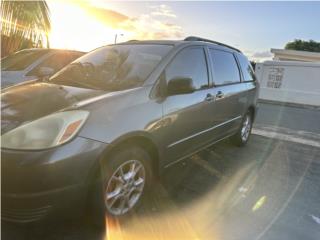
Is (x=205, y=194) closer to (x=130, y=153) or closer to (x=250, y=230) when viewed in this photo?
(x=250, y=230)

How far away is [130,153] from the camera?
9.59ft

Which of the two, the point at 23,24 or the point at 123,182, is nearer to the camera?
the point at 123,182

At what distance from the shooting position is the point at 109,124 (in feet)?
8.80

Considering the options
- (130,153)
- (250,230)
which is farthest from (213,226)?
(130,153)

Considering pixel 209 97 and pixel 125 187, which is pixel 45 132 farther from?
pixel 209 97

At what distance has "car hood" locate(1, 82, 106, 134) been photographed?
258 centimetres

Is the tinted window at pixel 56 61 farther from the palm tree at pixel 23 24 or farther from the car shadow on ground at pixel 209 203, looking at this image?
the palm tree at pixel 23 24

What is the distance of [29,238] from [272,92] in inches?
566

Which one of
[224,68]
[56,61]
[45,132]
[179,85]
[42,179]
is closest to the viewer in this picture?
[42,179]

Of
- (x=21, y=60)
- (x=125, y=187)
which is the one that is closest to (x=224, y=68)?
(x=125, y=187)

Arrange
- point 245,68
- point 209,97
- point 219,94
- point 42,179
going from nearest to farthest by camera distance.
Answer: point 42,179 < point 209,97 < point 219,94 < point 245,68

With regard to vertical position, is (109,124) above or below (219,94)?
above

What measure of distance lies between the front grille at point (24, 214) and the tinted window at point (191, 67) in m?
1.79

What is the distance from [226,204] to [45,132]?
7.05 ft
